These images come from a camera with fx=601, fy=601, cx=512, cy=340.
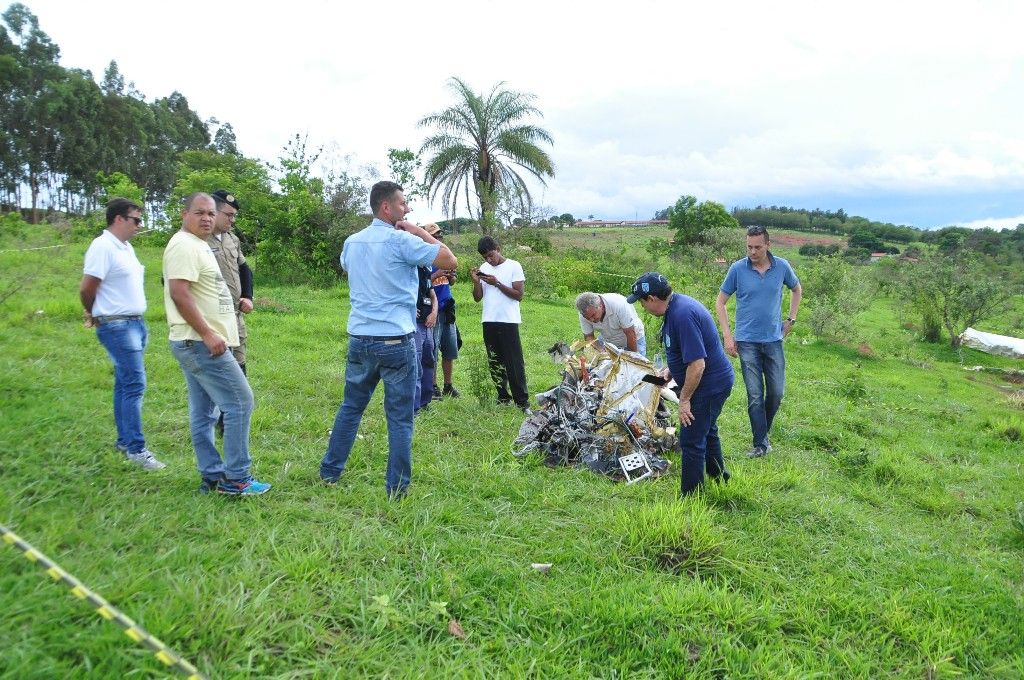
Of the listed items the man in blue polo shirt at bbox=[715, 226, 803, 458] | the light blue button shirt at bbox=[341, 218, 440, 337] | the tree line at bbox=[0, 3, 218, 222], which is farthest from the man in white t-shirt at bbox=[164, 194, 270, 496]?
the tree line at bbox=[0, 3, 218, 222]

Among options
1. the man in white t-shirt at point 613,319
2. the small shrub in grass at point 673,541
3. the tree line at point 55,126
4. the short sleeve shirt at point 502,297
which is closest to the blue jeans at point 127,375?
the short sleeve shirt at point 502,297

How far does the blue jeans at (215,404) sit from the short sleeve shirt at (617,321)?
10.2ft

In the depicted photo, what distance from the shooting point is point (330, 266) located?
671 inches

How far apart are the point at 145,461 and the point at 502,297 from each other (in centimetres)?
332

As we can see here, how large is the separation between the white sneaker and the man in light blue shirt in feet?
4.37

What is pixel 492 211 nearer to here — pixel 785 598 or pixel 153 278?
pixel 153 278

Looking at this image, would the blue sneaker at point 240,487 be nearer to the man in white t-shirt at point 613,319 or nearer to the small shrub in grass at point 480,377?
the small shrub in grass at point 480,377

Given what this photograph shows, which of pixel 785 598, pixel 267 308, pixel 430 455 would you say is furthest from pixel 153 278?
pixel 785 598

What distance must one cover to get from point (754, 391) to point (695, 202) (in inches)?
1260

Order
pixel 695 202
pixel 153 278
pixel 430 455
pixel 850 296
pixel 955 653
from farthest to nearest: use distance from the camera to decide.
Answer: pixel 695 202 → pixel 850 296 → pixel 153 278 → pixel 430 455 → pixel 955 653

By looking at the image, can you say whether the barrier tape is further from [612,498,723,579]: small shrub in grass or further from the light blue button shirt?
[612,498,723,579]: small shrub in grass

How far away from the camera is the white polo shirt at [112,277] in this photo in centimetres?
390

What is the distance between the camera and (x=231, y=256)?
175 inches

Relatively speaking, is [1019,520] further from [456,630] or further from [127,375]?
[127,375]
